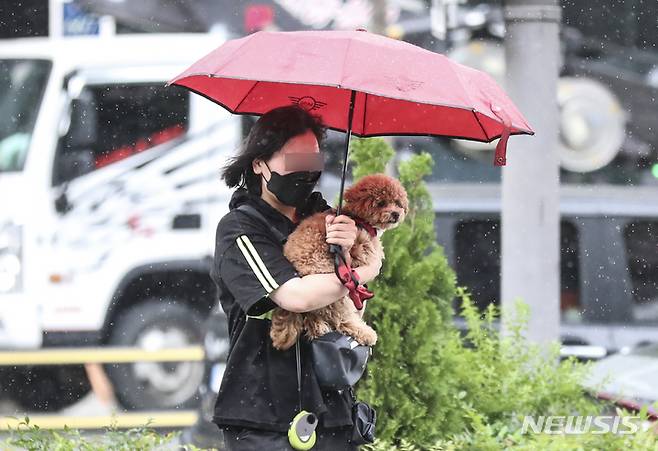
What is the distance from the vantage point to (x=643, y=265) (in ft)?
30.3

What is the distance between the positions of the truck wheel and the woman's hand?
6.32 meters

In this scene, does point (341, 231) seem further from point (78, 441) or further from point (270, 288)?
point (78, 441)

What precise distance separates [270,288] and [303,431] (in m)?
0.40

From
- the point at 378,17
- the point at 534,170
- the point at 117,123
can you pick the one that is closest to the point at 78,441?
the point at 534,170

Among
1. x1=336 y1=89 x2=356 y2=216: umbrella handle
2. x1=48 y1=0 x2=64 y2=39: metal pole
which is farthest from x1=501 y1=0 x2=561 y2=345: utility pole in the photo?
x1=48 y1=0 x2=64 y2=39: metal pole

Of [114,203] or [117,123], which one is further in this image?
[117,123]

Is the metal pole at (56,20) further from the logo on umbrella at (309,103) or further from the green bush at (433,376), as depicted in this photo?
the logo on umbrella at (309,103)

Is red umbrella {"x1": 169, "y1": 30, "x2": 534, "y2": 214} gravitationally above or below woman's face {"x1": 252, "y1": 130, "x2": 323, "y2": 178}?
above

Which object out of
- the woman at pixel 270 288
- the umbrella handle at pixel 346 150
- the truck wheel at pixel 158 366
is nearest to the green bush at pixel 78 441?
the woman at pixel 270 288

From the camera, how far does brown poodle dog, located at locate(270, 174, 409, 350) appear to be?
290 centimetres

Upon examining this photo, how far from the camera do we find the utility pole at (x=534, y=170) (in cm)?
582

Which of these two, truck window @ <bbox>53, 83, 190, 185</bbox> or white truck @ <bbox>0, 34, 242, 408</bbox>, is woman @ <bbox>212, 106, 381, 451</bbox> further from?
truck window @ <bbox>53, 83, 190, 185</bbox>

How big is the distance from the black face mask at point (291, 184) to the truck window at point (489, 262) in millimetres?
5868

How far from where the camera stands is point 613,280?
8867 mm
